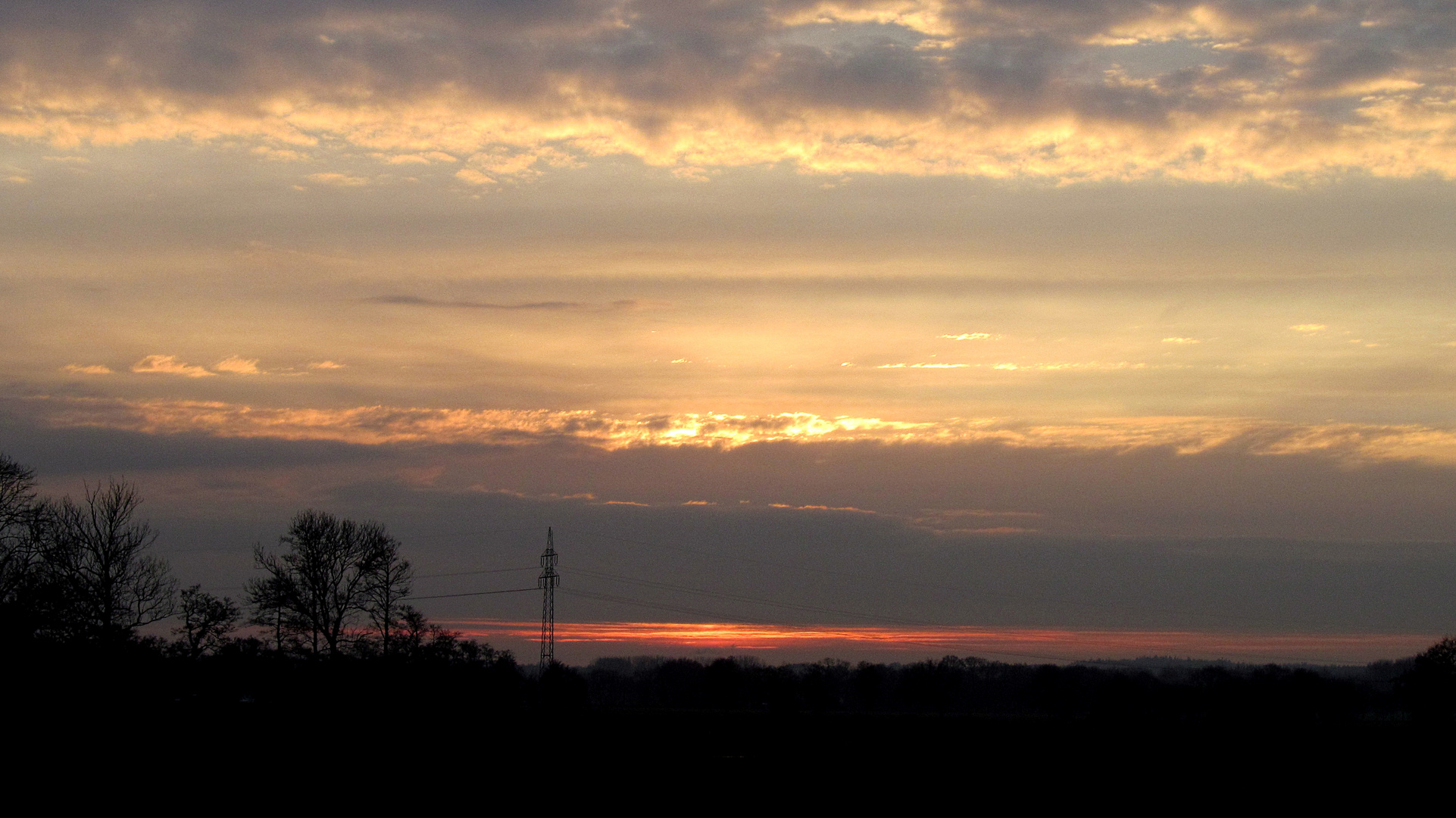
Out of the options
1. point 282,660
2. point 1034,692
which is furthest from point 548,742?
point 1034,692

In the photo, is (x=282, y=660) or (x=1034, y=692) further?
(x=1034, y=692)

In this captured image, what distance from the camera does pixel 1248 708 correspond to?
432 feet

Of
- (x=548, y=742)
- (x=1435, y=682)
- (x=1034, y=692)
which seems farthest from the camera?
(x=1034, y=692)

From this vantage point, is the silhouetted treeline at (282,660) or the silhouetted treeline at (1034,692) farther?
the silhouetted treeline at (1034,692)

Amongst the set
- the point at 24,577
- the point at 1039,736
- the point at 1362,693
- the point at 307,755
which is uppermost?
the point at 24,577

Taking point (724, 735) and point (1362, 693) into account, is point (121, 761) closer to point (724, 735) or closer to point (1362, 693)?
point (724, 735)

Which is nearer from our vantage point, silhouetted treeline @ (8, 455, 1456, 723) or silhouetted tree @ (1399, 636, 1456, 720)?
silhouetted treeline @ (8, 455, 1456, 723)

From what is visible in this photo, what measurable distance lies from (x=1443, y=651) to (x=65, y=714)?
126 m

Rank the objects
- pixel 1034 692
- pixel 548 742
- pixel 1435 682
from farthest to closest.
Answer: pixel 1034 692 < pixel 1435 682 < pixel 548 742

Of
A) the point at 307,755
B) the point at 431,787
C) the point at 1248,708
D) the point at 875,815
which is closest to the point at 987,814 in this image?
the point at 875,815

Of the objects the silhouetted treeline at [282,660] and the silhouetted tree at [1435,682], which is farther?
the silhouetted tree at [1435,682]

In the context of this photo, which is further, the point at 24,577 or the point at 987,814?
the point at 24,577

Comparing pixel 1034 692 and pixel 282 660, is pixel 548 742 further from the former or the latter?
pixel 1034 692

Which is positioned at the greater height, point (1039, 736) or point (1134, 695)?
point (1039, 736)
